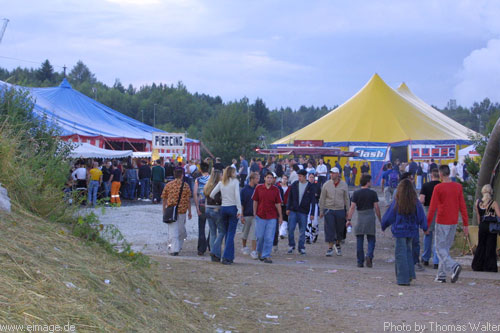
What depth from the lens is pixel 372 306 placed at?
26.2ft

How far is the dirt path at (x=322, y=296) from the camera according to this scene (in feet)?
23.6

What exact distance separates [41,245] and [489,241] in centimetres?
783

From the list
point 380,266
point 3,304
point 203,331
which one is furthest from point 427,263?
point 3,304

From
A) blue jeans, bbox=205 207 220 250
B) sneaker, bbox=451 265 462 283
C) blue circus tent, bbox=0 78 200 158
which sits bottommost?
sneaker, bbox=451 265 462 283

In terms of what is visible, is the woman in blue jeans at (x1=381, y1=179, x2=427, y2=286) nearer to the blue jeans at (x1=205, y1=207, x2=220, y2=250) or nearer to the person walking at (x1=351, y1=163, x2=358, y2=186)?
the blue jeans at (x1=205, y1=207, x2=220, y2=250)

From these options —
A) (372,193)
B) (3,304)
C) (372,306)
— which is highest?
(372,193)

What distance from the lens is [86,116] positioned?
30828 millimetres

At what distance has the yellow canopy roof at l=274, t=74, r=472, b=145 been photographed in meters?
40.9

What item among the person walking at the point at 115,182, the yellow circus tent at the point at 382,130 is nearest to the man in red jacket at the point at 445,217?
the person walking at the point at 115,182

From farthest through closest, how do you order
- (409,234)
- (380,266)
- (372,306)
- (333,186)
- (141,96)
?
(141,96), (333,186), (380,266), (409,234), (372,306)

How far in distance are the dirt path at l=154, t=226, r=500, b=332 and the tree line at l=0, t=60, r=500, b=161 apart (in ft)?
19.5

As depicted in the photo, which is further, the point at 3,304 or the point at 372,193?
the point at 372,193

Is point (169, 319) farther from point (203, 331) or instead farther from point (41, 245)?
point (41, 245)

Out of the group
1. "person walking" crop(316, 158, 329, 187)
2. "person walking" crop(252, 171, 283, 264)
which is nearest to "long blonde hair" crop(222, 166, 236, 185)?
"person walking" crop(252, 171, 283, 264)
